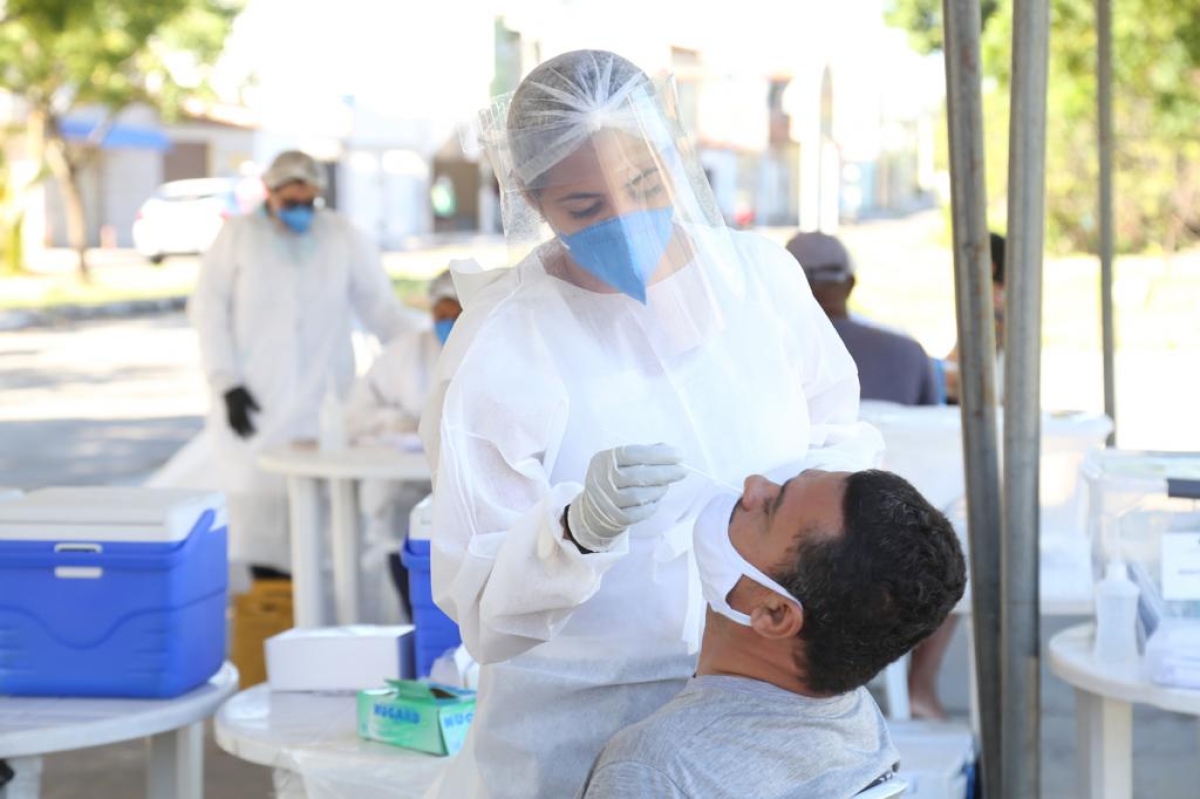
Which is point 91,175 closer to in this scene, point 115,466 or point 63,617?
point 115,466

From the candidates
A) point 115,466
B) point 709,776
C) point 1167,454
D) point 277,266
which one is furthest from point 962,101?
point 115,466

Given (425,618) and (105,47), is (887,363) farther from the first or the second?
(105,47)

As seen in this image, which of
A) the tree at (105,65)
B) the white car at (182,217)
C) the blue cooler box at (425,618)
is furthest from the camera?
the white car at (182,217)

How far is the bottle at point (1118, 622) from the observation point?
111 inches

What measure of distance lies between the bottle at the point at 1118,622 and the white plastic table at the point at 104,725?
1464mm

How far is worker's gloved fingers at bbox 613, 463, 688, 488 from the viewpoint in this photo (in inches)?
63.1

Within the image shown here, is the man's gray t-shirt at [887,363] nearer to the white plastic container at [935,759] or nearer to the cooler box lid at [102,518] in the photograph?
the white plastic container at [935,759]

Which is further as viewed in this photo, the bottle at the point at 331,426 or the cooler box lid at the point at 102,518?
the bottle at the point at 331,426

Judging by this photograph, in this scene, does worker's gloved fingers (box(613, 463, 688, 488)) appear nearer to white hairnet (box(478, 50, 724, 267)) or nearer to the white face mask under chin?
the white face mask under chin

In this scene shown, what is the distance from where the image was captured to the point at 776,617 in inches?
70.0

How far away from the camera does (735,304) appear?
1965 mm

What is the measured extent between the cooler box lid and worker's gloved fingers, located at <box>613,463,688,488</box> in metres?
1.25

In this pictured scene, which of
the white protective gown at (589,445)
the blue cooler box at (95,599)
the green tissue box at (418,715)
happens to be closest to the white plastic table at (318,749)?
the green tissue box at (418,715)

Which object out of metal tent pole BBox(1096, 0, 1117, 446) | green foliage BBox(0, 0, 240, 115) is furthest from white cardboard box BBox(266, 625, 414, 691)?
green foliage BBox(0, 0, 240, 115)
